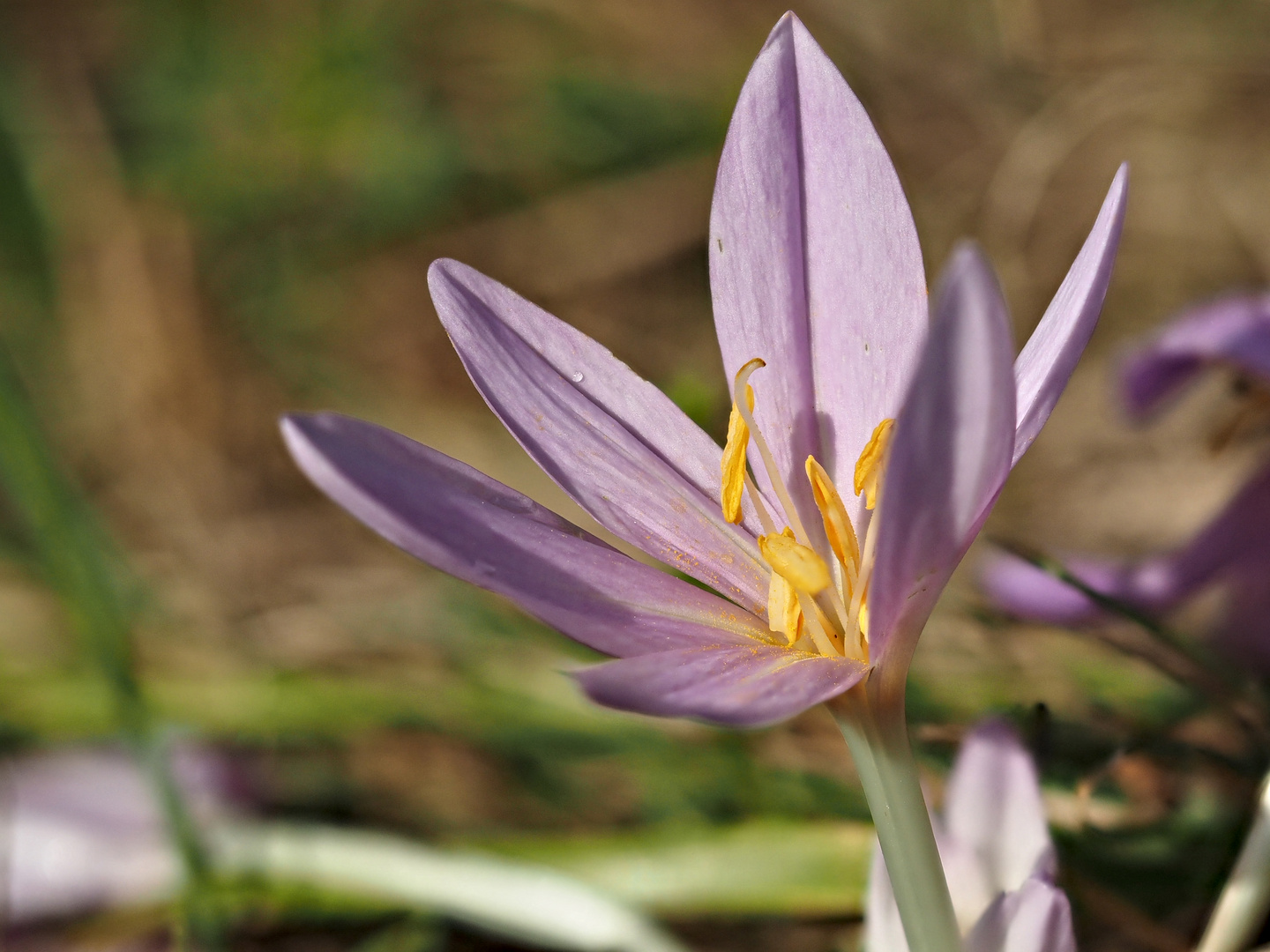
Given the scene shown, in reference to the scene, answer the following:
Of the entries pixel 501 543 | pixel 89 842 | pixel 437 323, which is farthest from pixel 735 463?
pixel 437 323

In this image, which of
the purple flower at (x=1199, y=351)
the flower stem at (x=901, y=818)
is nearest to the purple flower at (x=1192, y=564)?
the purple flower at (x=1199, y=351)

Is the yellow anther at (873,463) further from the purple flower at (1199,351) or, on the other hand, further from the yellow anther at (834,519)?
the purple flower at (1199,351)

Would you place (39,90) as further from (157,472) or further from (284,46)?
(157,472)

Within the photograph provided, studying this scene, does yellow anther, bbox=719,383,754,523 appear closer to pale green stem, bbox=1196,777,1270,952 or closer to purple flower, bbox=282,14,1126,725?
purple flower, bbox=282,14,1126,725

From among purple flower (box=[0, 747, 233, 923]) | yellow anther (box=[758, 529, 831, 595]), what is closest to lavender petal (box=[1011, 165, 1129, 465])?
yellow anther (box=[758, 529, 831, 595])

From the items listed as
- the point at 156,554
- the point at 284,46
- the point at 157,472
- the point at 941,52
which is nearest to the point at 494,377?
the point at 156,554

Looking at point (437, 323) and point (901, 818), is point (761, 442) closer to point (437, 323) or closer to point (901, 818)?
point (901, 818)

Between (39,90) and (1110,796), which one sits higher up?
(39,90)
